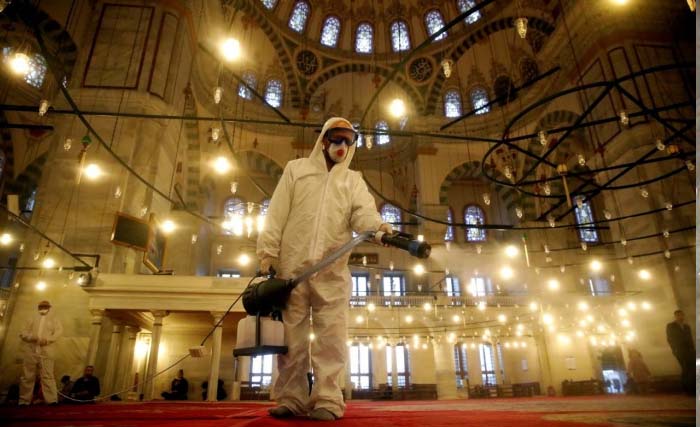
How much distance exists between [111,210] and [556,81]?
18.0 m

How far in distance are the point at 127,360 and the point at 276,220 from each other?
10.8m

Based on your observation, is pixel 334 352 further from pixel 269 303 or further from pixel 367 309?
pixel 367 309

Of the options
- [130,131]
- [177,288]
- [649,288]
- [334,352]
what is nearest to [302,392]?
[334,352]

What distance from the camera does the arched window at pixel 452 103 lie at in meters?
21.6

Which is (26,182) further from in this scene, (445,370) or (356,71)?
(445,370)

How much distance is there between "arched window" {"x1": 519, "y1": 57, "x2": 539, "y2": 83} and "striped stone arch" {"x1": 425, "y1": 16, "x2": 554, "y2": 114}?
58.5 inches

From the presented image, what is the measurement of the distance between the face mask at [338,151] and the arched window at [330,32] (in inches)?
843

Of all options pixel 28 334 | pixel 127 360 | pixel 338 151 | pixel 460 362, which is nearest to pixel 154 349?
pixel 127 360

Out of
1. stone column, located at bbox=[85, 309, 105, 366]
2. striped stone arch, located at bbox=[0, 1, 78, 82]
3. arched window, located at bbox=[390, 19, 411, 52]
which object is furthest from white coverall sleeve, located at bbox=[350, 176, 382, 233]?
arched window, located at bbox=[390, 19, 411, 52]

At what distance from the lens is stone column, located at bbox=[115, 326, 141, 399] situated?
1022cm

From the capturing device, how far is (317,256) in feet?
8.43

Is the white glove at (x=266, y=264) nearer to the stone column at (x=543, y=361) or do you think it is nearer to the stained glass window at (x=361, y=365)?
the stained glass window at (x=361, y=365)

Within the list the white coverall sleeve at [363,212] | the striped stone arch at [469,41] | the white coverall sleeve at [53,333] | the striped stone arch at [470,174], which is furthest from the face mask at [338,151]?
the striped stone arch at [469,41]

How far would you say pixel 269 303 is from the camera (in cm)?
238
